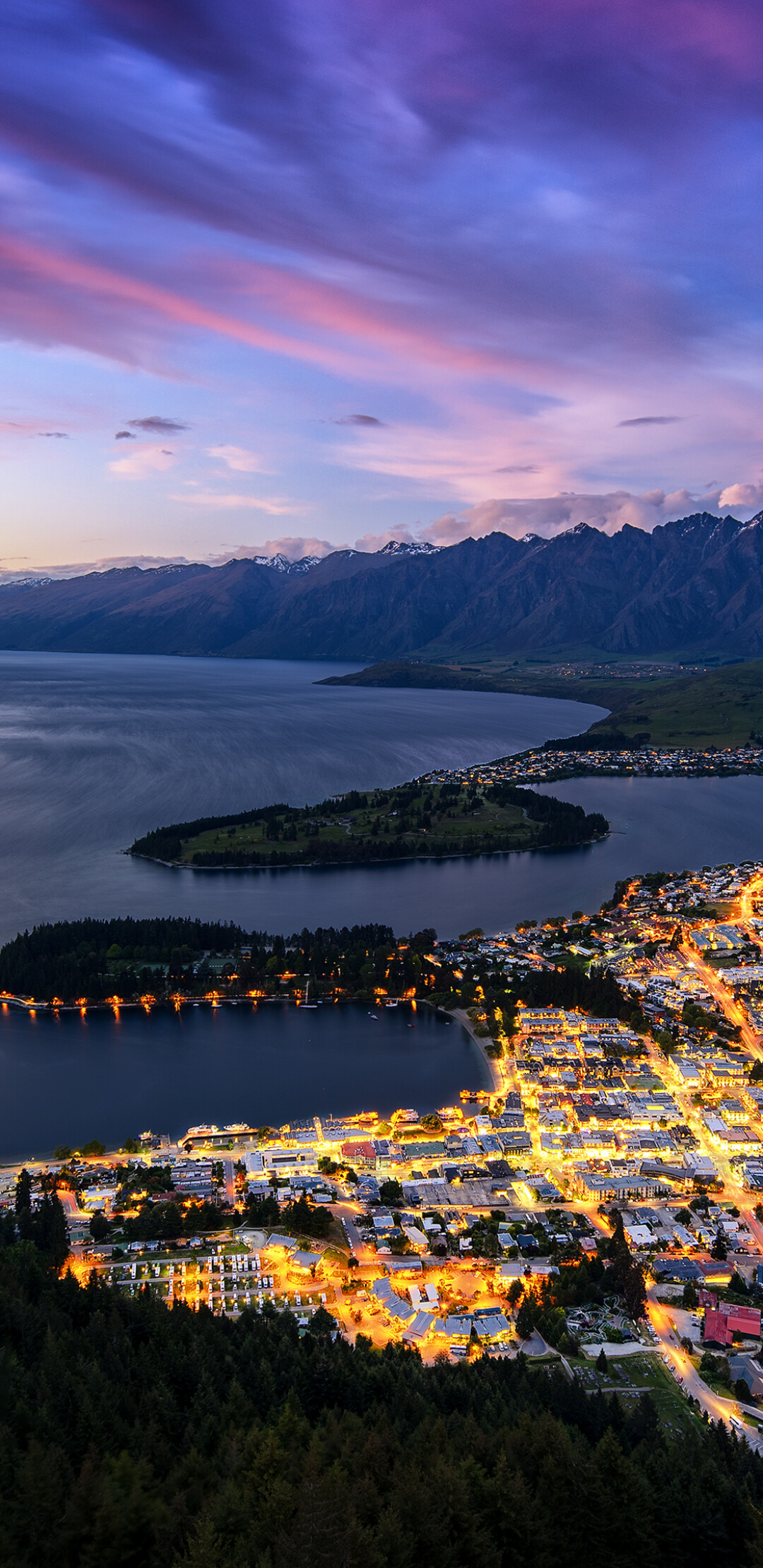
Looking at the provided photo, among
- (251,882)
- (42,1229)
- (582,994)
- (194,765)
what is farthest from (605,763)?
(42,1229)

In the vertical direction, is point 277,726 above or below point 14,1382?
above

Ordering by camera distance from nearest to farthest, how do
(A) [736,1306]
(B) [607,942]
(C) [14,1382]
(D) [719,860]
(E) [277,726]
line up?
(C) [14,1382]
(A) [736,1306]
(B) [607,942]
(D) [719,860]
(E) [277,726]

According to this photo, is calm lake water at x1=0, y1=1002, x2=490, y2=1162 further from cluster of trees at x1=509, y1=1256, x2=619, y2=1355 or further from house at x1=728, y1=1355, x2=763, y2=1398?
house at x1=728, y1=1355, x2=763, y2=1398

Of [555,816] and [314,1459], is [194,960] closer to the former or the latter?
[314,1459]

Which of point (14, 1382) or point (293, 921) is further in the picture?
point (293, 921)

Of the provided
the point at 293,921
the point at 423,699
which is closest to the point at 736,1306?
the point at 293,921

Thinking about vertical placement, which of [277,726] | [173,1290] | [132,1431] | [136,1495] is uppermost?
[277,726]

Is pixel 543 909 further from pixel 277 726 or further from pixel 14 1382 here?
pixel 277 726
